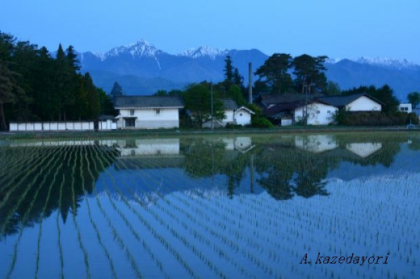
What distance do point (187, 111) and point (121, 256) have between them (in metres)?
34.7

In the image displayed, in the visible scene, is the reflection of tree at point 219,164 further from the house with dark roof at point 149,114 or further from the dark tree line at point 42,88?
the house with dark roof at point 149,114

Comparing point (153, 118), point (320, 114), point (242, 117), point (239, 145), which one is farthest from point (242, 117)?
point (239, 145)

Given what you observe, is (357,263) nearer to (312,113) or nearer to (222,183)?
(222,183)

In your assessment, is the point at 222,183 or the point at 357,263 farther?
the point at 222,183

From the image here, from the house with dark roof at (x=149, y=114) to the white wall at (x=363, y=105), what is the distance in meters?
14.4

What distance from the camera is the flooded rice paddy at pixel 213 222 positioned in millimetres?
4832

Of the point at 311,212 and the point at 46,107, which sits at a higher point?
the point at 46,107

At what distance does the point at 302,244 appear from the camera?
5523 mm

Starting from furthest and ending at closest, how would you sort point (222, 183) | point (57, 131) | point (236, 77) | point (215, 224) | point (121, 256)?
point (236, 77) → point (57, 131) → point (222, 183) → point (215, 224) → point (121, 256)

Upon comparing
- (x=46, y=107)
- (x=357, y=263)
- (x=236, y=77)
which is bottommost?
(x=357, y=263)

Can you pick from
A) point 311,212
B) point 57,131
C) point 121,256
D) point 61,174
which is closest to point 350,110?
point 57,131

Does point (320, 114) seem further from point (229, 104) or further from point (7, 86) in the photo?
point (7, 86)

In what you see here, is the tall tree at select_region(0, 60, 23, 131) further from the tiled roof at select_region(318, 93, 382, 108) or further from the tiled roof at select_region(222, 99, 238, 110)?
the tiled roof at select_region(318, 93, 382, 108)

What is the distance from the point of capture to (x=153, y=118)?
37906 millimetres
